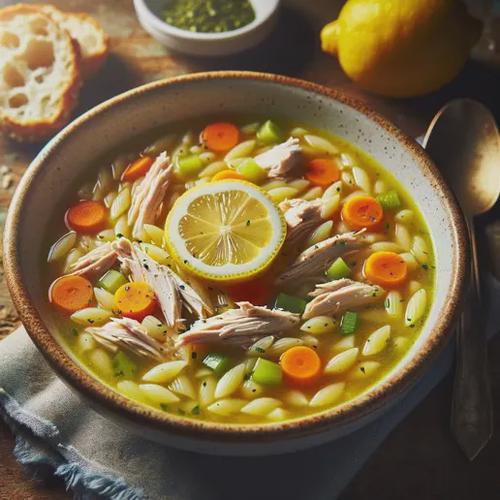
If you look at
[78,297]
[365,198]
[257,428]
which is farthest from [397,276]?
[78,297]

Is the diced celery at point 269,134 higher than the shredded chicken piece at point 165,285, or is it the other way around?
the diced celery at point 269,134

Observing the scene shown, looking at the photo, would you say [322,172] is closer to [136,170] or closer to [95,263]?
[136,170]

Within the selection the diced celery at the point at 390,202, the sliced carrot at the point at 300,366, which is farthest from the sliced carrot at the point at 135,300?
the diced celery at the point at 390,202

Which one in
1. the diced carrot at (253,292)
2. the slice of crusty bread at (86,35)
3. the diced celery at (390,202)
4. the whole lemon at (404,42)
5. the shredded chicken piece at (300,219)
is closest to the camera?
the diced carrot at (253,292)

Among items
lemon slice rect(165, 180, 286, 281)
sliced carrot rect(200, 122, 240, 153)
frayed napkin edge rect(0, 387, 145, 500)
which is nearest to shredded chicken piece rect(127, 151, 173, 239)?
lemon slice rect(165, 180, 286, 281)

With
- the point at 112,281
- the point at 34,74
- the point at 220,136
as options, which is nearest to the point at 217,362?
the point at 112,281

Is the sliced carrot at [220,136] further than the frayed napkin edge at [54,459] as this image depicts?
Yes

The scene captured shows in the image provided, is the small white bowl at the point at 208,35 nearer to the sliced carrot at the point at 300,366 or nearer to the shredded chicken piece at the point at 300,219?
the shredded chicken piece at the point at 300,219
